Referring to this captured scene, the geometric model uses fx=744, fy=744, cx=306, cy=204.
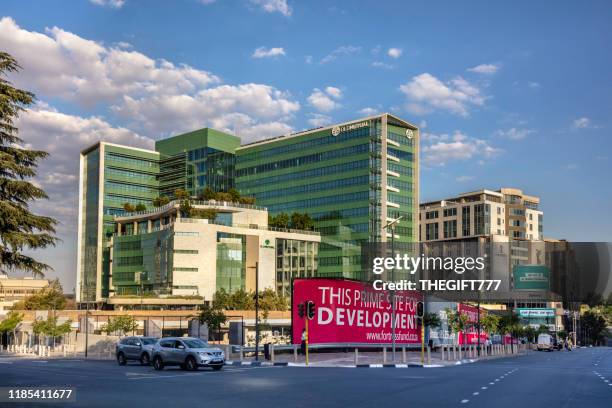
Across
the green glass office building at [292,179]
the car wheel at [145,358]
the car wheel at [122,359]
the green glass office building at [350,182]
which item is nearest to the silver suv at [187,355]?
the car wheel at [145,358]

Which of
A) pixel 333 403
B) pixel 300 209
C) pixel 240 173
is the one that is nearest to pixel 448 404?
pixel 333 403

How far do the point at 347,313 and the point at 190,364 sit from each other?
2232 cm

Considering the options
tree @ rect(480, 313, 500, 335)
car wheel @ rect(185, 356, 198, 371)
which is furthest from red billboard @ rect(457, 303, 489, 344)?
Result: car wheel @ rect(185, 356, 198, 371)

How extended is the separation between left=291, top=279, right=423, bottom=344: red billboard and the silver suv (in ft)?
46.1

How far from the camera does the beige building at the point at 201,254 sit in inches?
5487

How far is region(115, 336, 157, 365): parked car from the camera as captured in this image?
45781 millimetres

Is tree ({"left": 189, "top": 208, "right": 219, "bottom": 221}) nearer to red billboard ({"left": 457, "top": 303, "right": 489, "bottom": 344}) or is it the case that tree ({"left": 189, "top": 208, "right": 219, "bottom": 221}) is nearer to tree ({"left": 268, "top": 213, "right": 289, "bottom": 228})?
tree ({"left": 268, "top": 213, "right": 289, "bottom": 228})

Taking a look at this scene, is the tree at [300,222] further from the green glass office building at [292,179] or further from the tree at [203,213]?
the tree at [203,213]

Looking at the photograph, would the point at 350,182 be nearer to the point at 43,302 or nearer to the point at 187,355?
the point at 43,302

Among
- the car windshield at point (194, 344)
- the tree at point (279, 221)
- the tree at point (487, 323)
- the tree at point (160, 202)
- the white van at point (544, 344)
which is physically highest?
the tree at point (160, 202)

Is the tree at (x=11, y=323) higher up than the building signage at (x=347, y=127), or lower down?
lower down

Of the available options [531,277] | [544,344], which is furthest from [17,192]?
[531,277]

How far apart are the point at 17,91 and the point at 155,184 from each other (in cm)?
17178

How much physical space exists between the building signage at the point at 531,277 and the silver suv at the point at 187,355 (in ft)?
471
